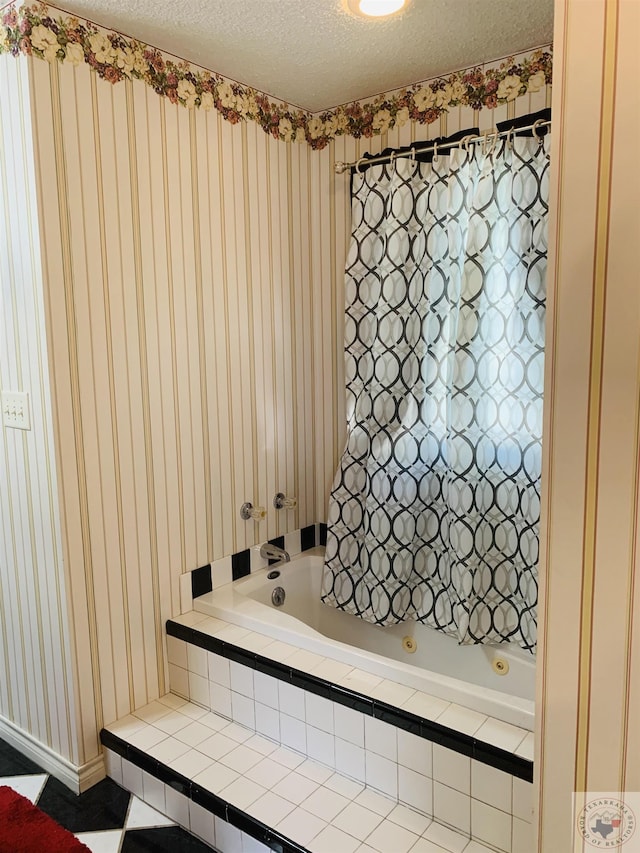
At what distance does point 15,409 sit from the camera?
6.79 feet

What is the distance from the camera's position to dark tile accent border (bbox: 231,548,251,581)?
263cm

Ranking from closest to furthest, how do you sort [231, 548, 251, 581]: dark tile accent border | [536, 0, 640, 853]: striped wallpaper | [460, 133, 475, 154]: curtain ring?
[536, 0, 640, 853]: striped wallpaper
[460, 133, 475, 154]: curtain ring
[231, 548, 251, 581]: dark tile accent border

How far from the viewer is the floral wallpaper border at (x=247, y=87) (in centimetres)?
186

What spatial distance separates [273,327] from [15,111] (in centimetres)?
122

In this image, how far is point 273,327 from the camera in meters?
2.73

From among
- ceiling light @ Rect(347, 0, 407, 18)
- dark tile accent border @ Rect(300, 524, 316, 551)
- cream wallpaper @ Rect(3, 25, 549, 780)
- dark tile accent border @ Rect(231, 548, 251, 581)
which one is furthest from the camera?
dark tile accent border @ Rect(300, 524, 316, 551)

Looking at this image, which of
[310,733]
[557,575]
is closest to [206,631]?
[310,733]

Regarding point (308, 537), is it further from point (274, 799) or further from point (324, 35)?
point (324, 35)

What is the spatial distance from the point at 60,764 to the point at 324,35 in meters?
2.59

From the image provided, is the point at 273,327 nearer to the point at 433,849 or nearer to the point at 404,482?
the point at 404,482

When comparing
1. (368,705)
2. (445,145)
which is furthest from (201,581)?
(445,145)

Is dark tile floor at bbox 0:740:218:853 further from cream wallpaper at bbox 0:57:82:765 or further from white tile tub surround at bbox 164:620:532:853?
white tile tub surround at bbox 164:620:532:853

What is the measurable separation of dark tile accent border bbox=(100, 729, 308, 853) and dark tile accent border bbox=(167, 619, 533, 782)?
1.23 ft

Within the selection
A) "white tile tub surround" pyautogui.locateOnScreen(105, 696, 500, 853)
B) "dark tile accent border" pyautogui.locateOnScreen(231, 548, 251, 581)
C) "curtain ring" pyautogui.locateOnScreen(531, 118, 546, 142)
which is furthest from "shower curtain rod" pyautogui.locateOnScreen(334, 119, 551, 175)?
"white tile tub surround" pyautogui.locateOnScreen(105, 696, 500, 853)
